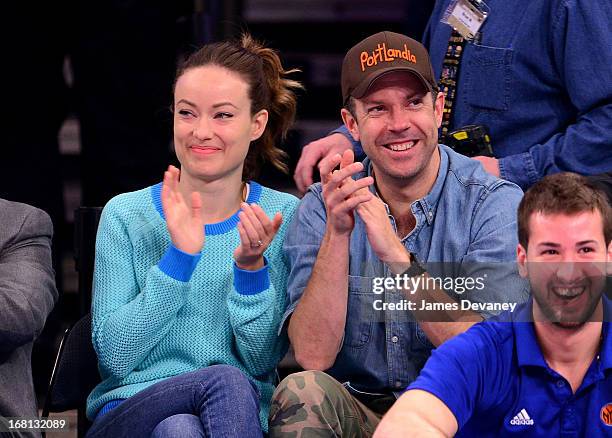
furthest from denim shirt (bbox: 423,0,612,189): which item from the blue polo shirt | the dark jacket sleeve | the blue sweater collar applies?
the dark jacket sleeve

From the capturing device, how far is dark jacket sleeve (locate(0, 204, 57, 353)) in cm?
296

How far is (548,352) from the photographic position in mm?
2670

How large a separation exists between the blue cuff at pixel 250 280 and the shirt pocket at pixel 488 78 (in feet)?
3.00

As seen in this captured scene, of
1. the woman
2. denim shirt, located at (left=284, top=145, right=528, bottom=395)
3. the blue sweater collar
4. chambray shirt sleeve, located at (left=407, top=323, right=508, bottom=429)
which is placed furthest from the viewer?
the blue sweater collar

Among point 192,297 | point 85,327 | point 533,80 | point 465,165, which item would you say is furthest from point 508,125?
point 85,327

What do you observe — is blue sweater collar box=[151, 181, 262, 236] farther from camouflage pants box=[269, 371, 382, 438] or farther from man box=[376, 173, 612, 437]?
man box=[376, 173, 612, 437]

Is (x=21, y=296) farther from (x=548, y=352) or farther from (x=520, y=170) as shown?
(x=520, y=170)

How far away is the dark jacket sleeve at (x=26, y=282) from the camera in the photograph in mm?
2965

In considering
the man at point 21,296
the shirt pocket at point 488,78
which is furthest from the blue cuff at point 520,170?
the man at point 21,296

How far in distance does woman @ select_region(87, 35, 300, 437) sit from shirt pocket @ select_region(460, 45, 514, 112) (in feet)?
1.76

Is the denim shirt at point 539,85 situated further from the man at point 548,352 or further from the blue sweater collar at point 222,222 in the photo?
the man at point 548,352

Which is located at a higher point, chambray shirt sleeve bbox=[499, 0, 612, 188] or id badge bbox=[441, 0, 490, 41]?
id badge bbox=[441, 0, 490, 41]

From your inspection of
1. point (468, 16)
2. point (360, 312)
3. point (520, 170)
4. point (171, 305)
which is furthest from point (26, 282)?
point (468, 16)

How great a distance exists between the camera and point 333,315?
3.04m
